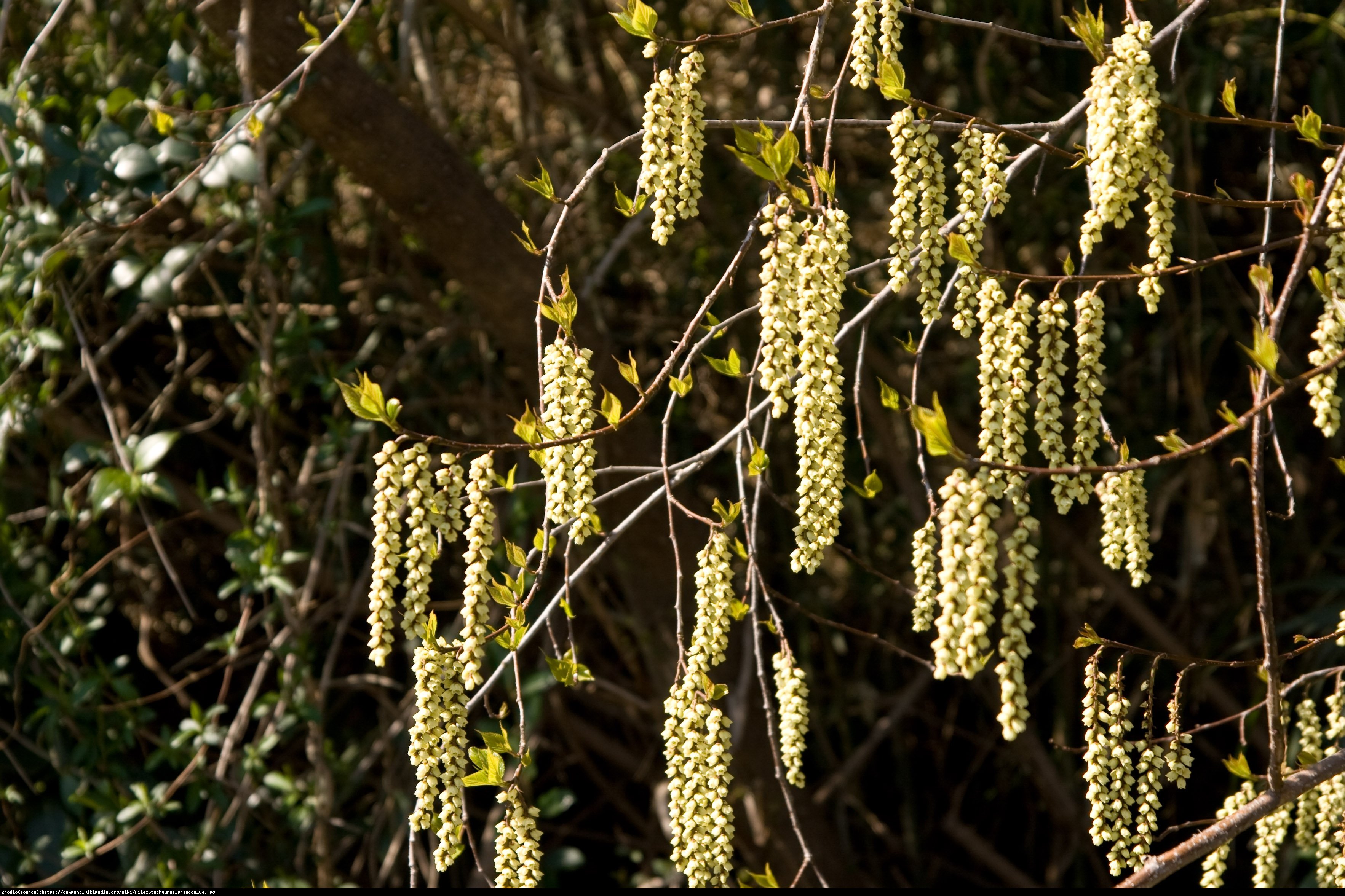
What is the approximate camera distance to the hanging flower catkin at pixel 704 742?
1246 millimetres

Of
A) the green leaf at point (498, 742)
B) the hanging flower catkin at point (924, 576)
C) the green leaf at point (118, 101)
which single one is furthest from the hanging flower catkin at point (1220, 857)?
the green leaf at point (118, 101)

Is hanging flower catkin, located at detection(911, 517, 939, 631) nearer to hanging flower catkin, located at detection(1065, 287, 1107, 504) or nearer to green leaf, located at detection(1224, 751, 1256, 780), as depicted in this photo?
hanging flower catkin, located at detection(1065, 287, 1107, 504)

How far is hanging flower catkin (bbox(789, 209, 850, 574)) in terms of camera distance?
1086 millimetres

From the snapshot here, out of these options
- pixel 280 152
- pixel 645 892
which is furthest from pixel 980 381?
pixel 280 152

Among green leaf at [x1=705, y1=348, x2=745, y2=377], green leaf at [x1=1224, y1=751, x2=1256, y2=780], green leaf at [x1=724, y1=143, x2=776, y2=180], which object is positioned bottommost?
green leaf at [x1=1224, y1=751, x2=1256, y2=780]

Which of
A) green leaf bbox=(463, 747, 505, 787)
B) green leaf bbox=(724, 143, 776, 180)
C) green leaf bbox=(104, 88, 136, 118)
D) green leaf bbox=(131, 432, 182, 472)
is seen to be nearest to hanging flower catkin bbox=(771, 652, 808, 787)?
green leaf bbox=(463, 747, 505, 787)

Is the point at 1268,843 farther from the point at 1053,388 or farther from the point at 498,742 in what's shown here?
the point at 498,742

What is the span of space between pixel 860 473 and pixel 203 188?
4.86ft

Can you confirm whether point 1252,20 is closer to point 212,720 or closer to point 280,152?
point 280,152

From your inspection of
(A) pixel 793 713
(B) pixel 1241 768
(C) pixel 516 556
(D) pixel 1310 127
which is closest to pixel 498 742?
(C) pixel 516 556

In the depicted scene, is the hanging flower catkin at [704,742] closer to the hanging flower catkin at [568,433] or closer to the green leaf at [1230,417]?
the hanging flower catkin at [568,433]

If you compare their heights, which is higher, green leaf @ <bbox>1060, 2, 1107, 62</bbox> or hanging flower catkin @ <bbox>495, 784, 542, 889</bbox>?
Result: green leaf @ <bbox>1060, 2, 1107, 62</bbox>

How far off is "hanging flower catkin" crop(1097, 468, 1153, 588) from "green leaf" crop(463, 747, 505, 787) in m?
0.64

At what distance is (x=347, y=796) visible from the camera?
8.29 ft
